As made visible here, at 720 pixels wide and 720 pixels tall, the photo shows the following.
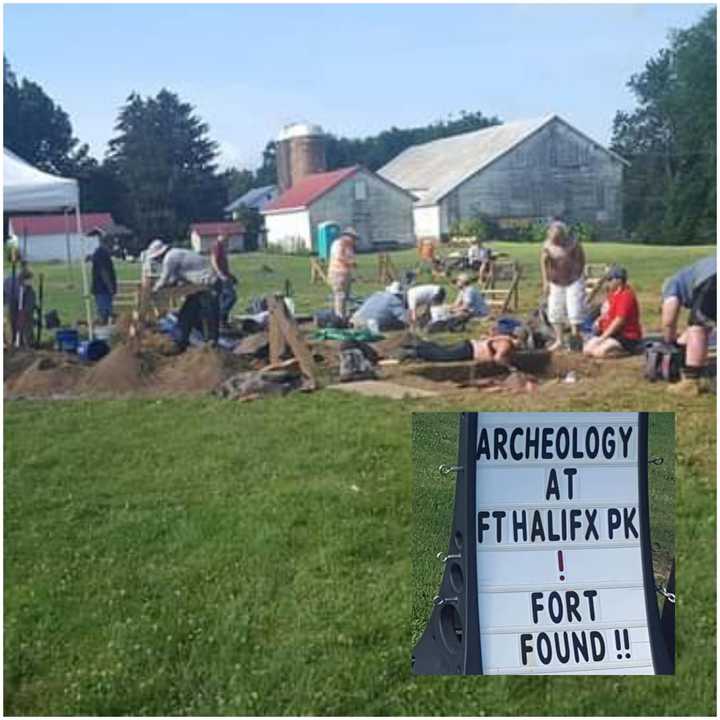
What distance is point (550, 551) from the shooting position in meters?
0.80

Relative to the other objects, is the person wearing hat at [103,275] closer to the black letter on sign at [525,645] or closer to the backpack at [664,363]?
the backpack at [664,363]

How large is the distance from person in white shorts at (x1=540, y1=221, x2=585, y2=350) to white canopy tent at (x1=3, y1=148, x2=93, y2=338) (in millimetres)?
2535

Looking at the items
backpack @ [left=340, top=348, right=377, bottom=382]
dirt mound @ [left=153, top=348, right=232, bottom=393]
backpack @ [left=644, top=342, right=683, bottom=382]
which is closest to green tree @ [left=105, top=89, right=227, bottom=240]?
dirt mound @ [left=153, top=348, right=232, bottom=393]

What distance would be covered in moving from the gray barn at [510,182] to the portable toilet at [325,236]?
15.7 inches

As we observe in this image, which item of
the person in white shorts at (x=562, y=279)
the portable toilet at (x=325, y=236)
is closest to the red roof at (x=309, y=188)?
the portable toilet at (x=325, y=236)

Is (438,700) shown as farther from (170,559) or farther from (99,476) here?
(99,476)

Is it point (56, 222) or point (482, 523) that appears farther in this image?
point (56, 222)

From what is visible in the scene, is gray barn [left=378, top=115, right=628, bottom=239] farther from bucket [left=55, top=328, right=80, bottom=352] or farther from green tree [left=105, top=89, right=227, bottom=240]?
bucket [left=55, top=328, right=80, bottom=352]

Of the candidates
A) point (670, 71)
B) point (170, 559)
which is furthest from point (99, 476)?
point (670, 71)

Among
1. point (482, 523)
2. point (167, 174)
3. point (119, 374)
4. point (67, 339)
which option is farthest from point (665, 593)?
point (67, 339)

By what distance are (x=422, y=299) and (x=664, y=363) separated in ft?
4.50

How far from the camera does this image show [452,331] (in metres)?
5.78

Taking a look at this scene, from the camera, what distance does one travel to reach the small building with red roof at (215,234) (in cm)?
541

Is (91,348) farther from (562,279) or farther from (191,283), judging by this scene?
(562,279)
